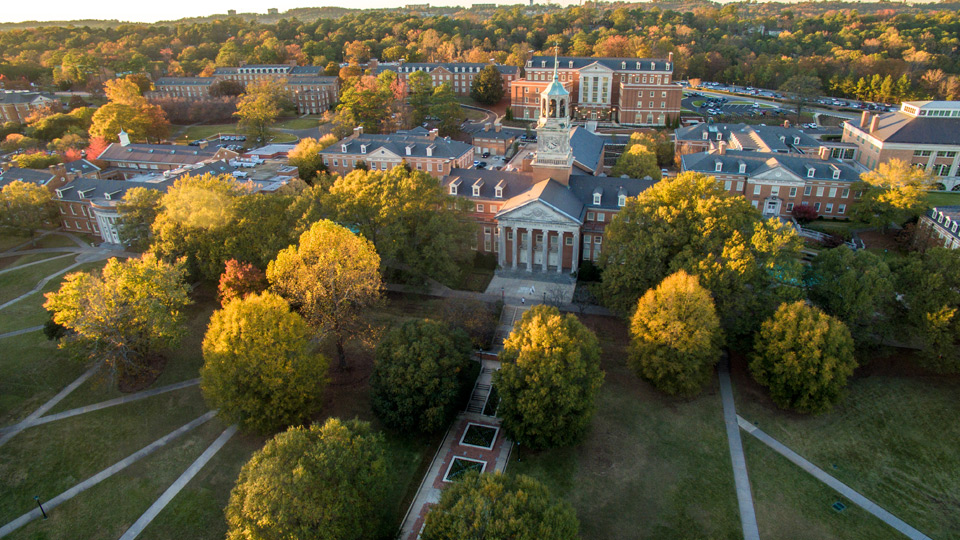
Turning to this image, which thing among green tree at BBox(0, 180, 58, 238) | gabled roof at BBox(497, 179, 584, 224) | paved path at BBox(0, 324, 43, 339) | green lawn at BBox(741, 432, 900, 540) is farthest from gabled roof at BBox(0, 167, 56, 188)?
green lawn at BBox(741, 432, 900, 540)

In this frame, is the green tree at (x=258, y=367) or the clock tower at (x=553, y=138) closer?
the green tree at (x=258, y=367)

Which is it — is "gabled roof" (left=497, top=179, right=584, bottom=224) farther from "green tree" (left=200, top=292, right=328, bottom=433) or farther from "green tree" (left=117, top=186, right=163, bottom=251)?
"green tree" (left=117, top=186, right=163, bottom=251)

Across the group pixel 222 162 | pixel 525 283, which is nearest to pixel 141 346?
pixel 525 283

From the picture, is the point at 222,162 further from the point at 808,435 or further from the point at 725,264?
the point at 808,435

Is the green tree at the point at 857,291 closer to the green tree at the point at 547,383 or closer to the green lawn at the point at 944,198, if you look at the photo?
the green tree at the point at 547,383

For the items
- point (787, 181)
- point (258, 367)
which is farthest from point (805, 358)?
point (787, 181)

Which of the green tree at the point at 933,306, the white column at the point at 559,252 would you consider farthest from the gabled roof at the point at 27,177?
the green tree at the point at 933,306
